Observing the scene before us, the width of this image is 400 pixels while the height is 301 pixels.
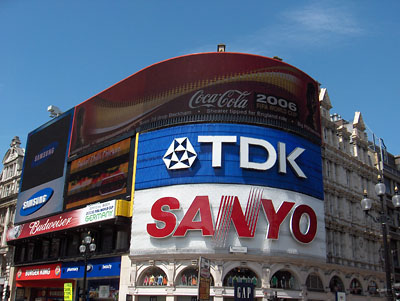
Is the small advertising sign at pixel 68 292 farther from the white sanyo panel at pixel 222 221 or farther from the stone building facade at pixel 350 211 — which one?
the stone building facade at pixel 350 211

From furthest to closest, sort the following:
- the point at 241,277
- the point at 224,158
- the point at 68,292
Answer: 1. the point at 224,158
2. the point at 68,292
3. the point at 241,277

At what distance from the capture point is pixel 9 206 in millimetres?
68062

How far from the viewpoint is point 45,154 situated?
6062cm

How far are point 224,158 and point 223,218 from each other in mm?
5438

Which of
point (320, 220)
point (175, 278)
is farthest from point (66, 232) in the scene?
point (320, 220)

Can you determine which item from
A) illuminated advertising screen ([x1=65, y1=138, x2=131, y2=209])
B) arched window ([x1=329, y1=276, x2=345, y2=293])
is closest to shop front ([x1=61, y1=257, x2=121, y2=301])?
illuminated advertising screen ([x1=65, y1=138, x2=131, y2=209])

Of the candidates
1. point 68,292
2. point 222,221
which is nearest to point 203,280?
point 222,221

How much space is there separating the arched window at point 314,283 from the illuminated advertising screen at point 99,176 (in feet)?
63.4

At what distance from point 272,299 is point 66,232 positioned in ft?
80.0

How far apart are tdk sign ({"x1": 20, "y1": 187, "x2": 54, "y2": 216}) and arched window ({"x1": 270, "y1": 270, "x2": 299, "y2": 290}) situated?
29.8m

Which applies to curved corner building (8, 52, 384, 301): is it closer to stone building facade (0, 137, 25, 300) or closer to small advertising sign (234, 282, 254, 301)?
small advertising sign (234, 282, 254, 301)

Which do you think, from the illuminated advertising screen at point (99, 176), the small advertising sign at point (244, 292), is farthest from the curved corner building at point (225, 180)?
the small advertising sign at point (244, 292)

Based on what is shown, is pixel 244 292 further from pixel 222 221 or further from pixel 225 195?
pixel 225 195

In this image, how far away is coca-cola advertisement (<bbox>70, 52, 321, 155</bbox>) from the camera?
4347 cm
